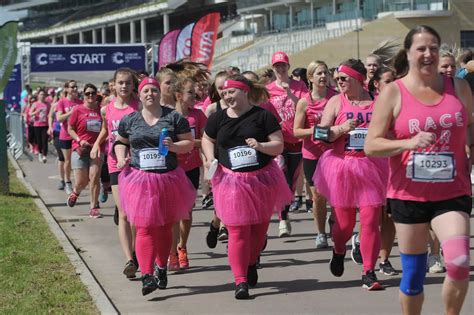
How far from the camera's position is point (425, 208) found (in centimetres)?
638

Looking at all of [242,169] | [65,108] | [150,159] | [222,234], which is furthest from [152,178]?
[65,108]

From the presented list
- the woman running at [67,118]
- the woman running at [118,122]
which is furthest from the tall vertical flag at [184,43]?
the woman running at [118,122]

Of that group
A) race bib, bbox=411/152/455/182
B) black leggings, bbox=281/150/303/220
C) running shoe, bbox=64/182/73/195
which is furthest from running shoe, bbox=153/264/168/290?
running shoe, bbox=64/182/73/195

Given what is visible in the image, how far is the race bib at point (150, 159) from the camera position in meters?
8.88

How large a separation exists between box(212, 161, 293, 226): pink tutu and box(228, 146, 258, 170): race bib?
0.07 m

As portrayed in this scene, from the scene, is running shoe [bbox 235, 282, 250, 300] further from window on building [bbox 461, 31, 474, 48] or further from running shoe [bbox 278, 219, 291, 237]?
window on building [bbox 461, 31, 474, 48]

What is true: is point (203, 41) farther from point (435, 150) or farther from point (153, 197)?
point (435, 150)

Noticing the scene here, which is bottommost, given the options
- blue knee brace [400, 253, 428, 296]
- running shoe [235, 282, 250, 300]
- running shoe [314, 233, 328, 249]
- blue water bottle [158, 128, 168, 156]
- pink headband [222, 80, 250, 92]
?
running shoe [314, 233, 328, 249]

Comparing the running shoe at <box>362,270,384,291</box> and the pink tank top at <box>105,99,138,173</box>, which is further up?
the pink tank top at <box>105,99,138,173</box>

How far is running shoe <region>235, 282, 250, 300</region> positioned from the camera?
8539 mm

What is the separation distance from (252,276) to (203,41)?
1856 cm

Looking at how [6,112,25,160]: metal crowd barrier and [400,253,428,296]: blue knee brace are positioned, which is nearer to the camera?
[400,253,428,296]: blue knee brace

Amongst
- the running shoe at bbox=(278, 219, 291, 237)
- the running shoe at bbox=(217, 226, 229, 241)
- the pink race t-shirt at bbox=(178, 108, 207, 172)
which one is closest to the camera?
the pink race t-shirt at bbox=(178, 108, 207, 172)

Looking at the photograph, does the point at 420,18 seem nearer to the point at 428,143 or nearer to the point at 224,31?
the point at 224,31
